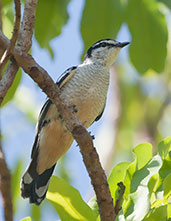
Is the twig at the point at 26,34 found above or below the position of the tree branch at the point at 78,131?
above

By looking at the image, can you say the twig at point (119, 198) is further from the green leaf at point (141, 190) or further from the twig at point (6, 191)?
the twig at point (6, 191)

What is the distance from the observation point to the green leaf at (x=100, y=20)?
373 cm

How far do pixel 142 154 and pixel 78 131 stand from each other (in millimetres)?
410

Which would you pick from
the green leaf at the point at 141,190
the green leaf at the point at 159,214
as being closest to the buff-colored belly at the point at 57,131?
the green leaf at the point at 141,190

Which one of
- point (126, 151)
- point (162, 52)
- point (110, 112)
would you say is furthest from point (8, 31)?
point (126, 151)

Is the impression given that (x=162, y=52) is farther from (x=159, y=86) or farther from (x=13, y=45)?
(x=159, y=86)

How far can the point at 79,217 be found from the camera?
3.03 metres

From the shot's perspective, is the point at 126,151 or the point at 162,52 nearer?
the point at 162,52

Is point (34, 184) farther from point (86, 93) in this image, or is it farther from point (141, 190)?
point (141, 190)

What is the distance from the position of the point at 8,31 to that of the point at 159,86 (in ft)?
16.6

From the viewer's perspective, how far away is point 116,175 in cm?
314

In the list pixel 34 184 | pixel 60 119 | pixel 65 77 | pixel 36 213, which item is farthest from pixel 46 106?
pixel 36 213

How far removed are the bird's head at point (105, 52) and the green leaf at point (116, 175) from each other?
2229mm

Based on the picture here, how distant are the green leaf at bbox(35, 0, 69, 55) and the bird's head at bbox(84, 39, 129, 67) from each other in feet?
4.19
